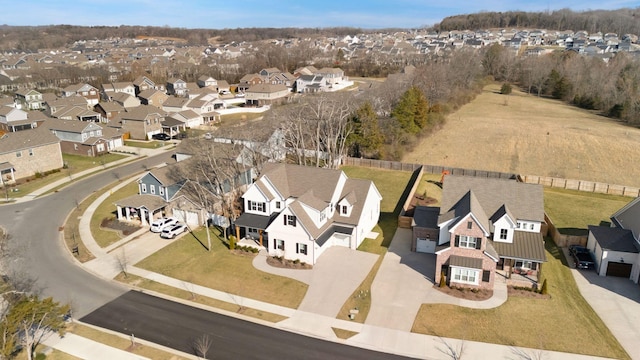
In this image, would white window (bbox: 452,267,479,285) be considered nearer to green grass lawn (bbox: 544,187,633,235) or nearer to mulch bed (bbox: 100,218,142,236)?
green grass lawn (bbox: 544,187,633,235)

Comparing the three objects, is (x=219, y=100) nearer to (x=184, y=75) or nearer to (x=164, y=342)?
(x=184, y=75)

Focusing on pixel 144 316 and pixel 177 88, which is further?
pixel 177 88

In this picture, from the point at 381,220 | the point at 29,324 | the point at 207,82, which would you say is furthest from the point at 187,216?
the point at 207,82

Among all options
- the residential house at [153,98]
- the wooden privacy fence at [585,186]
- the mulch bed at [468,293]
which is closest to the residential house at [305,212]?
the mulch bed at [468,293]

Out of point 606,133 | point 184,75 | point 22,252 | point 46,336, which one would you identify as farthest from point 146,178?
point 184,75

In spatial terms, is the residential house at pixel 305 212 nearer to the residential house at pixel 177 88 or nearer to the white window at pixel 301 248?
the white window at pixel 301 248

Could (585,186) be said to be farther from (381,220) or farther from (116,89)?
(116,89)
